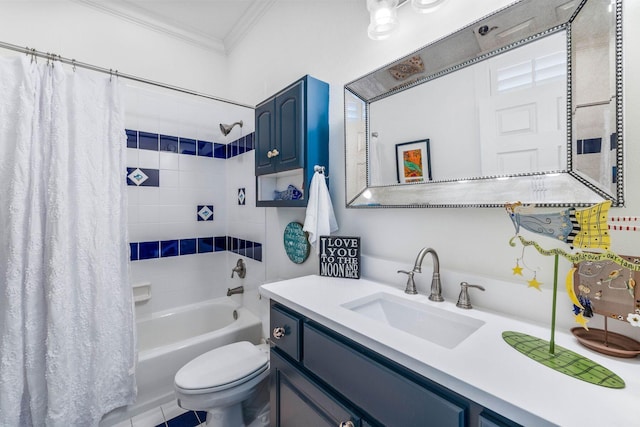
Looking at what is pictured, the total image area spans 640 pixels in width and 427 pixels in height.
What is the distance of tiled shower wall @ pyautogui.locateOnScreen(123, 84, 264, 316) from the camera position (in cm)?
207

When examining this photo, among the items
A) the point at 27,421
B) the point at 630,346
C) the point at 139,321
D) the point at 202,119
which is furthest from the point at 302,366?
the point at 202,119

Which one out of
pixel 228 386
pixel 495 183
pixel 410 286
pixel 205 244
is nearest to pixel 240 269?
pixel 205 244

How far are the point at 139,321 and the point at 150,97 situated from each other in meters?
1.71

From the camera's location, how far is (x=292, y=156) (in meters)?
1.40

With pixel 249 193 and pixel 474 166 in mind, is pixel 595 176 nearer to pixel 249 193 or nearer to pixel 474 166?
pixel 474 166

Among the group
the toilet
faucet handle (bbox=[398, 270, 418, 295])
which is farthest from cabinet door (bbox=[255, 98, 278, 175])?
the toilet

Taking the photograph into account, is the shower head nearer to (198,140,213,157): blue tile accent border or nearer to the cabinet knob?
(198,140,213,157): blue tile accent border

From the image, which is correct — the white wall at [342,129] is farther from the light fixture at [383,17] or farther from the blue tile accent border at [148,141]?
the blue tile accent border at [148,141]

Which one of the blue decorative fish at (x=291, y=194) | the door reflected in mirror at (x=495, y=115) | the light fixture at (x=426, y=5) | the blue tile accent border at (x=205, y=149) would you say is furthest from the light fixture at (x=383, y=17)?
the blue tile accent border at (x=205, y=149)

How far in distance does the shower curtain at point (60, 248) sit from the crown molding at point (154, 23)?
1.05 metres

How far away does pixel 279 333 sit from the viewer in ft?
3.35

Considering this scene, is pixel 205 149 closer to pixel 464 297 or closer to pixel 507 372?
pixel 464 297

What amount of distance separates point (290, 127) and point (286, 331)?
0.97 m

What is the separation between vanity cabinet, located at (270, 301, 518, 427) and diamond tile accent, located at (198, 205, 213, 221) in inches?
62.3
